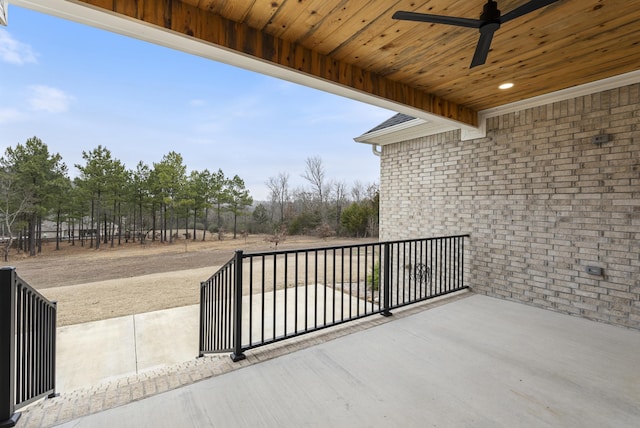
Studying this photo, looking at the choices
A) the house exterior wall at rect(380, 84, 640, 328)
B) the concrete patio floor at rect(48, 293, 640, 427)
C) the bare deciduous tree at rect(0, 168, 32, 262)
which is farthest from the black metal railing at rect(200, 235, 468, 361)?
the bare deciduous tree at rect(0, 168, 32, 262)

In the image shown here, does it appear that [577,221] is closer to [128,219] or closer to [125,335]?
[125,335]

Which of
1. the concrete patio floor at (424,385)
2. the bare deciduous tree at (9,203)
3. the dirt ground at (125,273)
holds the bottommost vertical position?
the dirt ground at (125,273)

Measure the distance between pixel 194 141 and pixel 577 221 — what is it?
841 inches

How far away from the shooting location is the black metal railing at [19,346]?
4.51ft

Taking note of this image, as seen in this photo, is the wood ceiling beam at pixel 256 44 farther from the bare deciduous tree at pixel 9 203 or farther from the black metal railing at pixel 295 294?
the bare deciduous tree at pixel 9 203

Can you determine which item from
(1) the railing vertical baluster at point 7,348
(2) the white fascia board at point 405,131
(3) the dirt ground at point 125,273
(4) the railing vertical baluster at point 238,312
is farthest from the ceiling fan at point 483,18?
(3) the dirt ground at point 125,273

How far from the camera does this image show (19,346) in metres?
1.50

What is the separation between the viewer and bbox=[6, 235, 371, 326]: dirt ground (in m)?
6.92

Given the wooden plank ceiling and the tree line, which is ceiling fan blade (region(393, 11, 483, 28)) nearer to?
the wooden plank ceiling

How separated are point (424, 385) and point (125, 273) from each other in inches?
487

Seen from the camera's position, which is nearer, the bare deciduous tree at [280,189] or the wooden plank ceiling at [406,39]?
the wooden plank ceiling at [406,39]

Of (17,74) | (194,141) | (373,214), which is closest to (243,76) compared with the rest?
(194,141)

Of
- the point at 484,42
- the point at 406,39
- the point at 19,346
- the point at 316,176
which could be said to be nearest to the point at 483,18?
the point at 484,42

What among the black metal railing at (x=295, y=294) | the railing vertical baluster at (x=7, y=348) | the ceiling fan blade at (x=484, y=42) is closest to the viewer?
the railing vertical baluster at (x=7, y=348)
